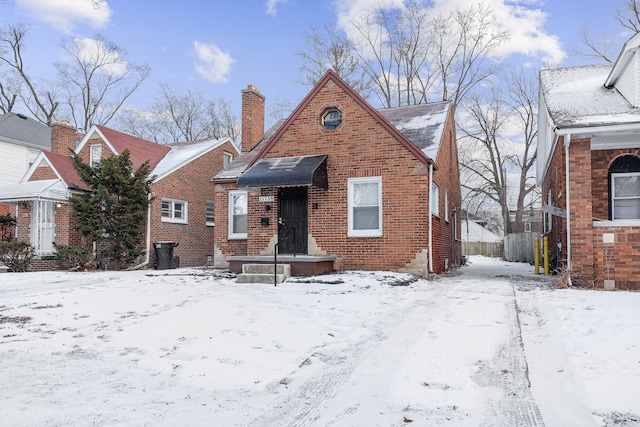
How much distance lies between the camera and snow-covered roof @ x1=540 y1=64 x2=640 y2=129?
912 centimetres

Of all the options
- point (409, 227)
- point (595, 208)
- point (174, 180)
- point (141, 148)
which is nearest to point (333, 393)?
point (409, 227)

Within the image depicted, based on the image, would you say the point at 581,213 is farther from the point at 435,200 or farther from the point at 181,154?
the point at 181,154

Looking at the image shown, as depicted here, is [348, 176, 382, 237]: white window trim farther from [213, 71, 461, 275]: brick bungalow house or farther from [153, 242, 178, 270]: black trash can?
[153, 242, 178, 270]: black trash can

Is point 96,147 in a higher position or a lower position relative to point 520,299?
A: higher

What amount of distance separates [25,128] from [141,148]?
12086 millimetres

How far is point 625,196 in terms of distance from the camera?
10086 mm

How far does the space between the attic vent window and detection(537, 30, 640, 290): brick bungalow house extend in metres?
5.37

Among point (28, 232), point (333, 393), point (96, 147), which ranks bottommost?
point (333, 393)

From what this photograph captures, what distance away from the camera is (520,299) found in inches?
317

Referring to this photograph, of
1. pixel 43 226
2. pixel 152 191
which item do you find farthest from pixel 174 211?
pixel 43 226

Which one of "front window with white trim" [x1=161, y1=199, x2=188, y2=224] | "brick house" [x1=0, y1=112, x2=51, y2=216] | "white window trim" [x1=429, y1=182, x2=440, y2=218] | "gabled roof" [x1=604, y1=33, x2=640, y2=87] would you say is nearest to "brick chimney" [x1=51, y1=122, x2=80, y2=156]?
"front window with white trim" [x1=161, y1=199, x2=188, y2=224]

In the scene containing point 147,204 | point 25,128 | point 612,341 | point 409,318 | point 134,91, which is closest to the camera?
point 612,341

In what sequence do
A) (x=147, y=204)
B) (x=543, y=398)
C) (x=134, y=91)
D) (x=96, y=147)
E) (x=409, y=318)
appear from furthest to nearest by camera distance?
(x=134, y=91) → (x=96, y=147) → (x=147, y=204) → (x=409, y=318) → (x=543, y=398)

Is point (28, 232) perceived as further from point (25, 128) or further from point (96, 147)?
point (25, 128)
